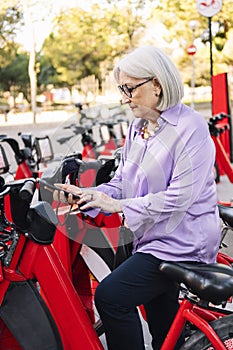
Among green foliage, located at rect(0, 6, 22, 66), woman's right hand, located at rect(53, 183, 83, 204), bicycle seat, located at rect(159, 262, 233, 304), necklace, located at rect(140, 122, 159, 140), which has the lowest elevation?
bicycle seat, located at rect(159, 262, 233, 304)

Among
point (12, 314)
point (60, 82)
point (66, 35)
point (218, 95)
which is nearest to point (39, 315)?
point (12, 314)

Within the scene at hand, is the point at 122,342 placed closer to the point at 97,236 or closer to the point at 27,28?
the point at 97,236

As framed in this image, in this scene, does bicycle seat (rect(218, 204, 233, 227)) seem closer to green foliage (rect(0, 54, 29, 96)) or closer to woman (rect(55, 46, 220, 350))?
woman (rect(55, 46, 220, 350))

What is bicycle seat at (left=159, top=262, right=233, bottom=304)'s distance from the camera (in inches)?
76.5

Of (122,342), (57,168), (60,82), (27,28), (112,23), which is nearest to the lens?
(122,342)

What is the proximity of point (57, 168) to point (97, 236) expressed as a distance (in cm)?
66

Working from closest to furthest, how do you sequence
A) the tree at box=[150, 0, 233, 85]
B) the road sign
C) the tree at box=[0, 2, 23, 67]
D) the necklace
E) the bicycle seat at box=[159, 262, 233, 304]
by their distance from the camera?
the bicycle seat at box=[159, 262, 233, 304] → the necklace → the road sign → the tree at box=[0, 2, 23, 67] → the tree at box=[150, 0, 233, 85]

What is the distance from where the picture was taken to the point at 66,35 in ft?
120

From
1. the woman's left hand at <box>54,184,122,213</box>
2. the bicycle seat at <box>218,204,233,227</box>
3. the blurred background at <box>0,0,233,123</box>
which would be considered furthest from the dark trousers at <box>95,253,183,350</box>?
the blurred background at <box>0,0,233,123</box>

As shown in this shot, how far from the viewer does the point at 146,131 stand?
224 centimetres

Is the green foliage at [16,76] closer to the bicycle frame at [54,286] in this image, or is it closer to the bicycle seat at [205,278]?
the bicycle frame at [54,286]

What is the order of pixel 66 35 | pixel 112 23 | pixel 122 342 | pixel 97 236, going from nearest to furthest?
pixel 122 342 → pixel 97 236 → pixel 112 23 → pixel 66 35

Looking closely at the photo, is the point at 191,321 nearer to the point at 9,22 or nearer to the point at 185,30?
the point at 9,22

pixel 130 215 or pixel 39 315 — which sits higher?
pixel 130 215
